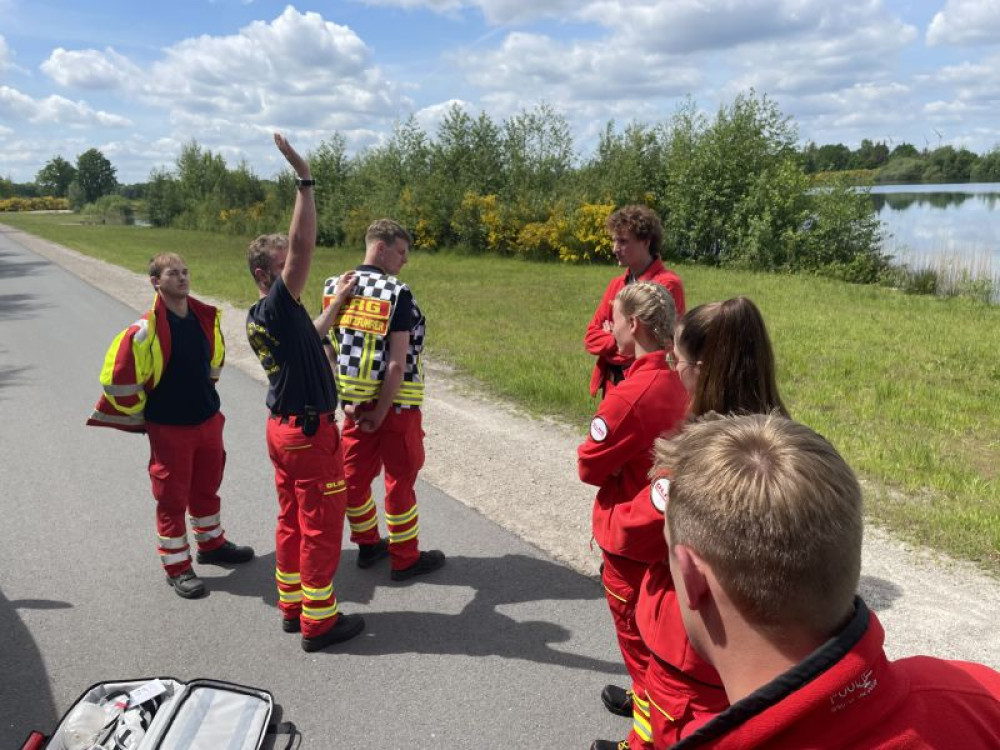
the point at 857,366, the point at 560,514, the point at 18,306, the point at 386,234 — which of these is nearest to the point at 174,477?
the point at 386,234

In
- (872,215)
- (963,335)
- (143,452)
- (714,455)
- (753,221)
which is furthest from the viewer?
(753,221)

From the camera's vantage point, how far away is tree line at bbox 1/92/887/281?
23453 mm

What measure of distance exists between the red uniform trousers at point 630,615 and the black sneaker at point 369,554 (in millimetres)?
2141

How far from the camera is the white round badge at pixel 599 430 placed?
2.63m

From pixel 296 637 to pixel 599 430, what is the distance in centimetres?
220

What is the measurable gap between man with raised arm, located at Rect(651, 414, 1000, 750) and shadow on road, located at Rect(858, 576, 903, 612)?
3.12 metres

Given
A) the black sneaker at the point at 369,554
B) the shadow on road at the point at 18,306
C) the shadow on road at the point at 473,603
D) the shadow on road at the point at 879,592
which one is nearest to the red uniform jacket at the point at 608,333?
the shadow on road at the point at 473,603

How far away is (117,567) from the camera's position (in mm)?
4543

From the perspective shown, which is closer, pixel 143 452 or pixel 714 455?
pixel 714 455

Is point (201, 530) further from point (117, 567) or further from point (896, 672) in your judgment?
point (896, 672)

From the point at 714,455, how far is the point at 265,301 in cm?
261

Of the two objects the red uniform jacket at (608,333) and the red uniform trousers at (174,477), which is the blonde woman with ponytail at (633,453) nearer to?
the red uniform jacket at (608,333)

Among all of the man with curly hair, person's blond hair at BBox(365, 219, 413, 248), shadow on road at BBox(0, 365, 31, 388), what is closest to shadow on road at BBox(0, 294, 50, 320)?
shadow on road at BBox(0, 365, 31, 388)

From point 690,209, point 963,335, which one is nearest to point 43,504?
point 963,335
